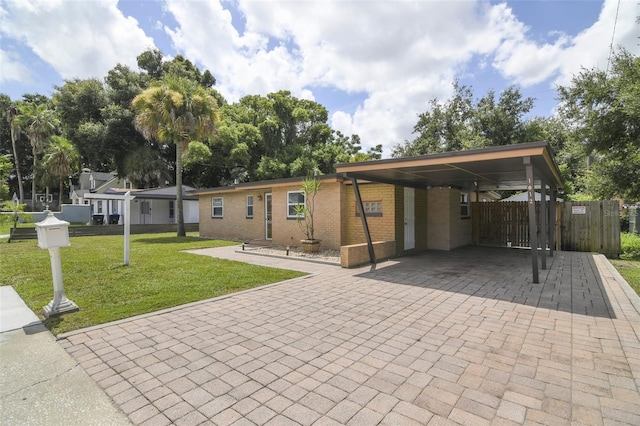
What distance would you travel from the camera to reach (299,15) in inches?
363

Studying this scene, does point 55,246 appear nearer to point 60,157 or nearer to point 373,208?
point 373,208

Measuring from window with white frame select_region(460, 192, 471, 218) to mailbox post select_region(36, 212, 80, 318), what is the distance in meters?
12.8

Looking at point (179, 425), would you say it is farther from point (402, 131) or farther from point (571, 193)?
point (402, 131)

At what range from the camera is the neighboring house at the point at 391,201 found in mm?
7891

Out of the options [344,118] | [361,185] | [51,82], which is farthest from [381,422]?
[51,82]

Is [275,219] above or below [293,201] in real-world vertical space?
below

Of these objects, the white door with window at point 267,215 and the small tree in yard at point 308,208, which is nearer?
the small tree in yard at point 308,208

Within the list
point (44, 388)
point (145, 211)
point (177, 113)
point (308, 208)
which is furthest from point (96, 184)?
point (44, 388)

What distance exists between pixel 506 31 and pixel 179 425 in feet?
48.9

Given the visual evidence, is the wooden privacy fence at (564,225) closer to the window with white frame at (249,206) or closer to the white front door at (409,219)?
the white front door at (409,219)

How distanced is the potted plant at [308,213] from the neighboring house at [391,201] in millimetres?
282

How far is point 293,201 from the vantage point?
42.6 feet

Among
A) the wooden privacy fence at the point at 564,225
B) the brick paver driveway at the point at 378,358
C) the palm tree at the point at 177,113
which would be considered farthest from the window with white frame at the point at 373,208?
the palm tree at the point at 177,113

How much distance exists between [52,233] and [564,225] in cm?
1527
